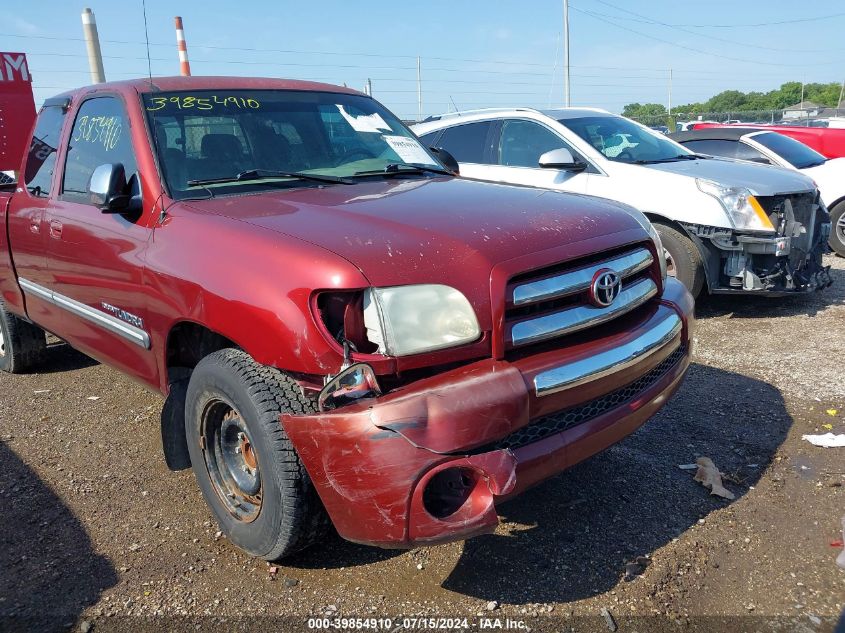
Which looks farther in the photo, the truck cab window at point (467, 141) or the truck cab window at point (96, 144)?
the truck cab window at point (467, 141)

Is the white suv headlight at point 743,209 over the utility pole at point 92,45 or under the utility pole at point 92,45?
under

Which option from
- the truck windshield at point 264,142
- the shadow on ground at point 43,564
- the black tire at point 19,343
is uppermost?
the truck windshield at point 264,142

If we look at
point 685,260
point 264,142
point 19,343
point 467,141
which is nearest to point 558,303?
point 264,142

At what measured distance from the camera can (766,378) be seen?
4.63 metres

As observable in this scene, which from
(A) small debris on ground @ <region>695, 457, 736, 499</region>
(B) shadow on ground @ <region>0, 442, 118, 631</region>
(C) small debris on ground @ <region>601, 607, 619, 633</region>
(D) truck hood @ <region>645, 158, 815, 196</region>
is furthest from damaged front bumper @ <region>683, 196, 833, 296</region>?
(B) shadow on ground @ <region>0, 442, 118, 631</region>

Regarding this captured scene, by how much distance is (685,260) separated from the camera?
574cm

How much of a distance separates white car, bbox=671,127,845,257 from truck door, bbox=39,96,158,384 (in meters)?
7.43

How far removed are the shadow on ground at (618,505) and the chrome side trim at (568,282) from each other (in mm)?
1069

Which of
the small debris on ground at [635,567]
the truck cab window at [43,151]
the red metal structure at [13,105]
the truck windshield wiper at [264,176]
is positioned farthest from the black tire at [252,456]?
the red metal structure at [13,105]

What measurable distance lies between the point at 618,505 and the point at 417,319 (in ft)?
4.95

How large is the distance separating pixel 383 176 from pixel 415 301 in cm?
142

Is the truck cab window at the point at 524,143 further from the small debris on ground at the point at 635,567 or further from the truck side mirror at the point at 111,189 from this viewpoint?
the small debris on ground at the point at 635,567

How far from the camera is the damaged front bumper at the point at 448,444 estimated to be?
6.87ft

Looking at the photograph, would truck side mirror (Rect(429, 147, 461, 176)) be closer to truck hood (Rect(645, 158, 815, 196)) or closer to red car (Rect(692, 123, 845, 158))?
truck hood (Rect(645, 158, 815, 196))
